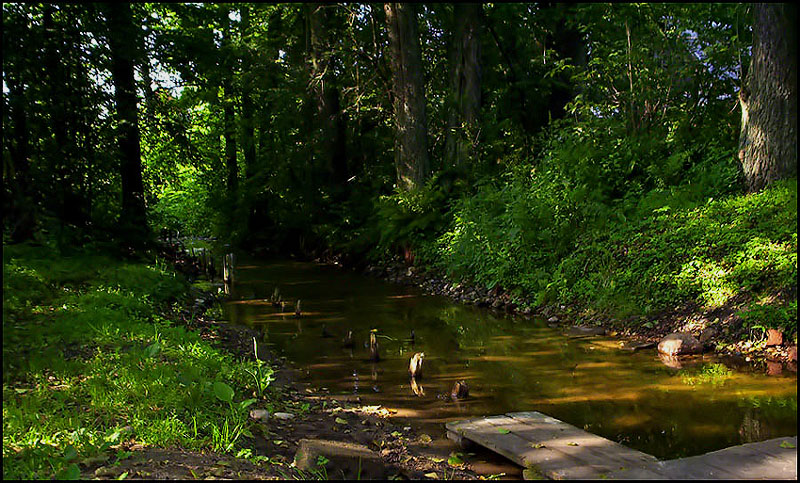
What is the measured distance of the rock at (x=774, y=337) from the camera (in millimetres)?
7121

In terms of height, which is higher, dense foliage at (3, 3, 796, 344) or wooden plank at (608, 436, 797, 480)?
dense foliage at (3, 3, 796, 344)

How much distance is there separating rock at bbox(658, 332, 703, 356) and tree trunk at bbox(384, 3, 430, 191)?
9.59 metres

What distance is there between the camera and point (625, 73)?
41.0 ft

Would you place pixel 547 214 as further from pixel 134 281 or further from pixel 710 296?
pixel 134 281

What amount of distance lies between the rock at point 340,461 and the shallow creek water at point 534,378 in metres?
1.50

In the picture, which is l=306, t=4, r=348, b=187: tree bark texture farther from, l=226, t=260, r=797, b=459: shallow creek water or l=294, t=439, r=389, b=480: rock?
l=294, t=439, r=389, b=480: rock

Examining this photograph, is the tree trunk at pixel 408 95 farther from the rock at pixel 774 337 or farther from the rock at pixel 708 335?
the rock at pixel 774 337

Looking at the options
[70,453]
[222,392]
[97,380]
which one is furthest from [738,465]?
[97,380]

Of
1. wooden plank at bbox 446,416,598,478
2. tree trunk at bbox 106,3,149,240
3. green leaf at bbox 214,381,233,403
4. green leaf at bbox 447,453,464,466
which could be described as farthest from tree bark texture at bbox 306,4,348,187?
green leaf at bbox 447,453,464,466

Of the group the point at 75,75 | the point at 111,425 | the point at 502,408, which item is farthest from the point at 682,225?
the point at 75,75

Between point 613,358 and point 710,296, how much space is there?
168 centimetres

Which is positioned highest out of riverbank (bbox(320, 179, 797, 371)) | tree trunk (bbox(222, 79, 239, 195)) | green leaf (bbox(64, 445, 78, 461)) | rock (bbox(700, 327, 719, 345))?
tree trunk (bbox(222, 79, 239, 195))

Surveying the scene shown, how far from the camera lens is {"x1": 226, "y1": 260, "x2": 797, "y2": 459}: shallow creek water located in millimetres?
5434

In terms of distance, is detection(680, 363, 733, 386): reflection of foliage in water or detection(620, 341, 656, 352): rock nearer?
detection(680, 363, 733, 386): reflection of foliage in water
